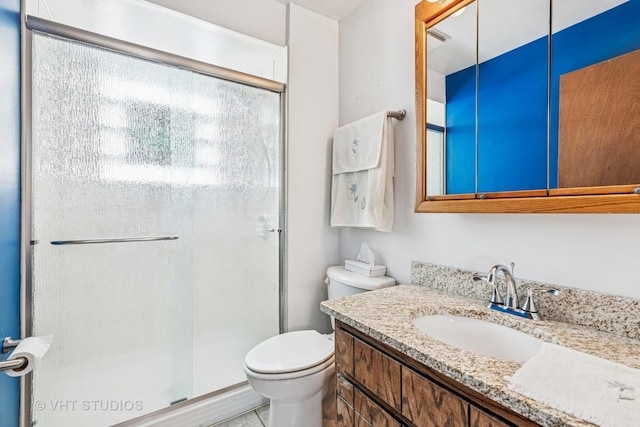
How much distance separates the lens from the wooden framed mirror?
788mm

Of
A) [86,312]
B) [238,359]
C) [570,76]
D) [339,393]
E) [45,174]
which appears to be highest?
[570,76]

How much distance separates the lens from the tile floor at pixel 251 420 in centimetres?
156

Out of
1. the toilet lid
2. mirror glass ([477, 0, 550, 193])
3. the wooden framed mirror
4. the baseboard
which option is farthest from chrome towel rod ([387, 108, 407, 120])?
the baseboard

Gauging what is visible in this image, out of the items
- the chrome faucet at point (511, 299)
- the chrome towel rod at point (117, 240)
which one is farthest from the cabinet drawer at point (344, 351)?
the chrome towel rod at point (117, 240)

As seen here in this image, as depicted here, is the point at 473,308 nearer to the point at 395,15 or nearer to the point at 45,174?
the point at 395,15

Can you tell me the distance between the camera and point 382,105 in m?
1.62

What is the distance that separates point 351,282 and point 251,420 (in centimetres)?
96

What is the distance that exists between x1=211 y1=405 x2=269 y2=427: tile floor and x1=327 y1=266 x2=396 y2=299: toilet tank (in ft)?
2.50

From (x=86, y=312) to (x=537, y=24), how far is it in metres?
2.13

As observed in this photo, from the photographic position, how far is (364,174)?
1598mm

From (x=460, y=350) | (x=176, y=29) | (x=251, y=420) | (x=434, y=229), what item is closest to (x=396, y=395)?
(x=460, y=350)

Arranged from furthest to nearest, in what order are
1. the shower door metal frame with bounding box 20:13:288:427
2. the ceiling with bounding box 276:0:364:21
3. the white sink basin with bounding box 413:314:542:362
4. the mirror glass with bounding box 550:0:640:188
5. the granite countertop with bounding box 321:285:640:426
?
the ceiling with bounding box 276:0:364:21 → the shower door metal frame with bounding box 20:13:288:427 → the white sink basin with bounding box 413:314:542:362 → the mirror glass with bounding box 550:0:640:188 → the granite countertop with bounding box 321:285:640:426

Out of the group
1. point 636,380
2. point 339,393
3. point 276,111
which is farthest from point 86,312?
point 636,380

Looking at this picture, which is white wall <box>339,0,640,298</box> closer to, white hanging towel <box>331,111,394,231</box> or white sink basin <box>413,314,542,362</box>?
white hanging towel <box>331,111,394,231</box>
